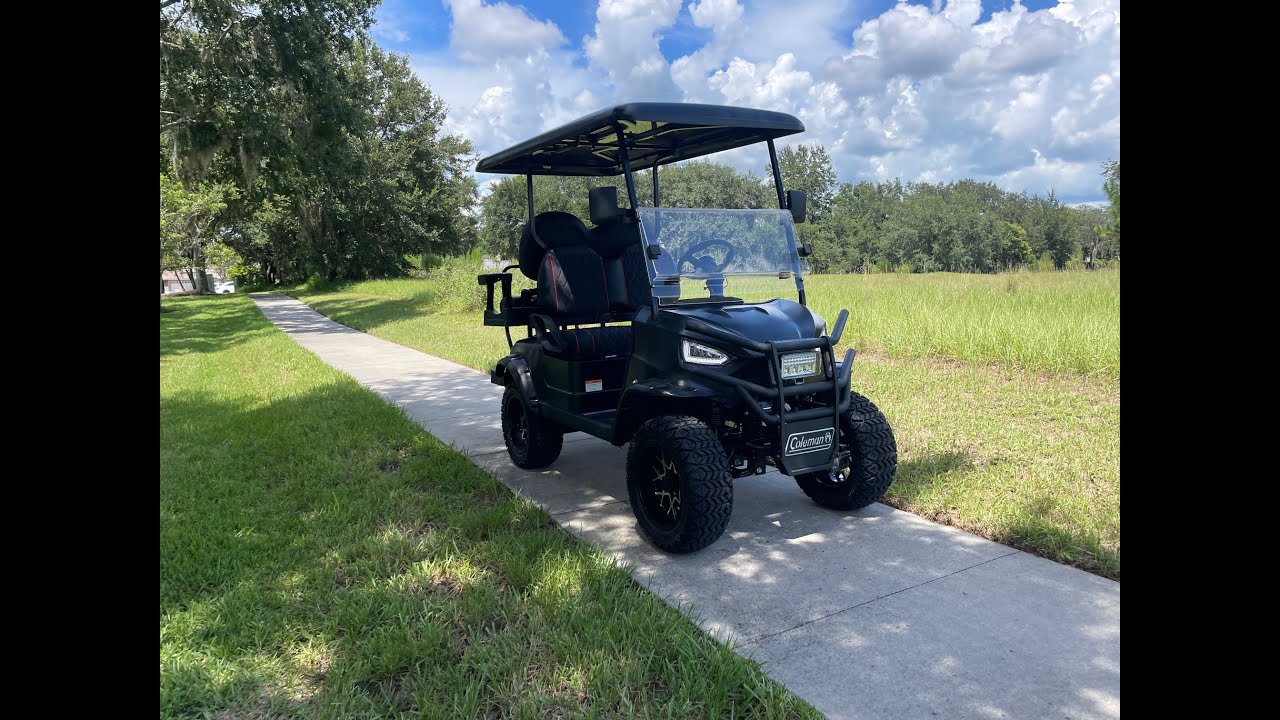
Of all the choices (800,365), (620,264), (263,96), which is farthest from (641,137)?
(263,96)

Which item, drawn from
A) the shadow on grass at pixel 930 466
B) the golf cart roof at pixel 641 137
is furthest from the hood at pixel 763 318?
the shadow on grass at pixel 930 466

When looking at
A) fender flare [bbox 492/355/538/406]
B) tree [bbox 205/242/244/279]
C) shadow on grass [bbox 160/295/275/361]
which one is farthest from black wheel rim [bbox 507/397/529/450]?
tree [bbox 205/242/244/279]

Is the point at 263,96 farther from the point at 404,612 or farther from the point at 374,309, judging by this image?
the point at 404,612

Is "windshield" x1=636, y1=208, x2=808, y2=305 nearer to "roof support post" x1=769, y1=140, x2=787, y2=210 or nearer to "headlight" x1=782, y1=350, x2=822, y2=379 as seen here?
"roof support post" x1=769, y1=140, x2=787, y2=210

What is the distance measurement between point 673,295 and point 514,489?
171 cm

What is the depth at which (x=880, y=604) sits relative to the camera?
3.03 meters

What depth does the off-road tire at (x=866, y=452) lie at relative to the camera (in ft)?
12.5

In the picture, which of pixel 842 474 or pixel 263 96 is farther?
pixel 263 96

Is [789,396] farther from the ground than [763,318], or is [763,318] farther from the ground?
[763,318]

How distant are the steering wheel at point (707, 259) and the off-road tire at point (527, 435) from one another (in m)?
1.55

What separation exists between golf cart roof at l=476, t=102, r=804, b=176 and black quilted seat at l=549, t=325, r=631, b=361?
118 centimetres

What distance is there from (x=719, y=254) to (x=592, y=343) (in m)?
1.00
